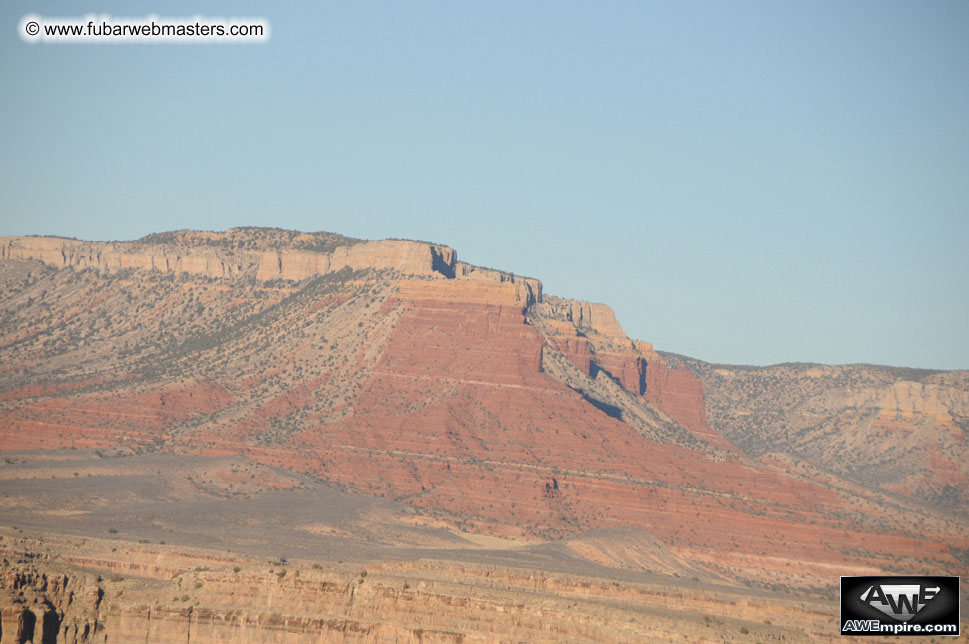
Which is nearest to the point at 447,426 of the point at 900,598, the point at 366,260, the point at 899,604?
the point at 366,260

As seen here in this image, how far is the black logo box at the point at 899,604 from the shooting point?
188 ft

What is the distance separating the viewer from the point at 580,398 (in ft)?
484

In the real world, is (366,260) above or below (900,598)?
above

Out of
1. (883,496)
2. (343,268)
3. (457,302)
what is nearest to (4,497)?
(457,302)

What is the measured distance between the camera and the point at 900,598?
58156mm

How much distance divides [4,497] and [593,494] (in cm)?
4536

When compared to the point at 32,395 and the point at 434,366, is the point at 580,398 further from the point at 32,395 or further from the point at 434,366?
the point at 32,395

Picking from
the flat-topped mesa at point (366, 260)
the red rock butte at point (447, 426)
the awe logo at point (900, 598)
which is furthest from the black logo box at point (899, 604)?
the flat-topped mesa at point (366, 260)

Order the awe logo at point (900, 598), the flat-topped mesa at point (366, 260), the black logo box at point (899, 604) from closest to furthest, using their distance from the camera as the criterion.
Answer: the awe logo at point (900, 598)
the black logo box at point (899, 604)
the flat-topped mesa at point (366, 260)

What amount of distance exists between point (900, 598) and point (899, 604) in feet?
1.20

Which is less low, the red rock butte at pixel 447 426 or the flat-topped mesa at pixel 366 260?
the flat-topped mesa at pixel 366 260

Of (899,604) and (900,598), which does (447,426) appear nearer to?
(899,604)

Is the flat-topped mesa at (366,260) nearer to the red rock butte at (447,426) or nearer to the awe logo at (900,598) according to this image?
the red rock butte at (447,426)

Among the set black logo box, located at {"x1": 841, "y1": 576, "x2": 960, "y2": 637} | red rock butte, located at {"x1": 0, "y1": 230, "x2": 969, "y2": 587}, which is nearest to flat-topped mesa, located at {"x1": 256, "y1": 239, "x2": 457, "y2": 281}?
red rock butte, located at {"x1": 0, "y1": 230, "x2": 969, "y2": 587}
